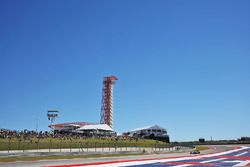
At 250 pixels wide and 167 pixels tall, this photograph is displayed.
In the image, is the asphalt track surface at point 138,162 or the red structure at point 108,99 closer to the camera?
the asphalt track surface at point 138,162

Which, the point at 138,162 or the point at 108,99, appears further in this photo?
the point at 108,99

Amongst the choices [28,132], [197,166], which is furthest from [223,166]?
[28,132]

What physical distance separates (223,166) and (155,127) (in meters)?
77.6

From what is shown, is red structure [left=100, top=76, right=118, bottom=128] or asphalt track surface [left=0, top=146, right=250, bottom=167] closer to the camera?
asphalt track surface [left=0, top=146, right=250, bottom=167]

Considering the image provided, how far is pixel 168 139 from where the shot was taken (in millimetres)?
97812

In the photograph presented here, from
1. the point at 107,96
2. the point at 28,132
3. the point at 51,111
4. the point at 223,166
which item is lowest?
the point at 223,166

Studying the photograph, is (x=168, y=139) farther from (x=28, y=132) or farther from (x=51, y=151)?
(x=51, y=151)

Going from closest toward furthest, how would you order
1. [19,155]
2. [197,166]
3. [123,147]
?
[197,166] → [19,155] → [123,147]

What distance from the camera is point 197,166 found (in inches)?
1088

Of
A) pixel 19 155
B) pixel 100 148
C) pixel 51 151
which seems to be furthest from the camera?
pixel 100 148

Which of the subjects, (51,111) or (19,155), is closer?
(19,155)

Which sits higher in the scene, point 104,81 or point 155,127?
point 104,81

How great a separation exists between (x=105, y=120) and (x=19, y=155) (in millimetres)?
94632

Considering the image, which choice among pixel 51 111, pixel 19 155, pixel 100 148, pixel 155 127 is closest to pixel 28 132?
pixel 100 148
